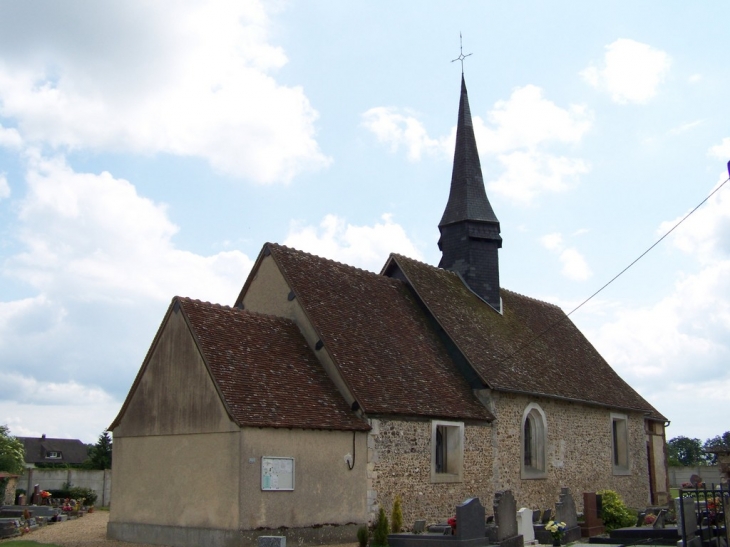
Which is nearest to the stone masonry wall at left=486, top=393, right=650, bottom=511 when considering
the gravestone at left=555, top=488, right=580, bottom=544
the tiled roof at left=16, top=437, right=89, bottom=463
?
the gravestone at left=555, top=488, right=580, bottom=544

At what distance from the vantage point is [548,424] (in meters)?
22.2

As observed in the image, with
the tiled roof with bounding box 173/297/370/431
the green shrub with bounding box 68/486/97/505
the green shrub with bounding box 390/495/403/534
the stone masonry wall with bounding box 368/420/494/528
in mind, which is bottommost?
the green shrub with bounding box 68/486/97/505

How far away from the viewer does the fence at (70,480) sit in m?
31.1

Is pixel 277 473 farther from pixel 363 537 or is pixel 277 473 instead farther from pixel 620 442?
pixel 620 442

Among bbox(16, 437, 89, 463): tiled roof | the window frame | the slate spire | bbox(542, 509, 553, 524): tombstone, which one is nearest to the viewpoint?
bbox(542, 509, 553, 524): tombstone

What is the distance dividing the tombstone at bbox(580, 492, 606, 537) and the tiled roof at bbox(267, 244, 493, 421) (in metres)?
3.17

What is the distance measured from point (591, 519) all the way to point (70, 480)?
71.5ft

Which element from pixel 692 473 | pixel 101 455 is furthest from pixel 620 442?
pixel 101 455

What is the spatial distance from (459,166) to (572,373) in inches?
310

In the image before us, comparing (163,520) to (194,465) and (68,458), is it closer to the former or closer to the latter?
(194,465)

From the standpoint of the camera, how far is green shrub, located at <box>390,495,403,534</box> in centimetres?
1636

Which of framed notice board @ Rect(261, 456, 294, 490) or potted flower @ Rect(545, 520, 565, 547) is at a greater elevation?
framed notice board @ Rect(261, 456, 294, 490)

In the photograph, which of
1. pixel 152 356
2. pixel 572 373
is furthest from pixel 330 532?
pixel 572 373

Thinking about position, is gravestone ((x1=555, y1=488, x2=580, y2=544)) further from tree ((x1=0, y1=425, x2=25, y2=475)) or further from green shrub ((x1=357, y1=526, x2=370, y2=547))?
tree ((x1=0, y1=425, x2=25, y2=475))
